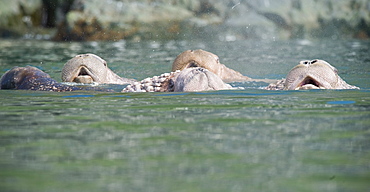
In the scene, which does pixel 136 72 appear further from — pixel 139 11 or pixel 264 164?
pixel 139 11

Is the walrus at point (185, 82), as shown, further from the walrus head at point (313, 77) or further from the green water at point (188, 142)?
the walrus head at point (313, 77)

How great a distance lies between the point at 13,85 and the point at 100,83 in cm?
154

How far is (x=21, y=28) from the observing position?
1480 inches

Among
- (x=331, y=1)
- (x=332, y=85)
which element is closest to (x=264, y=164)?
(x=332, y=85)

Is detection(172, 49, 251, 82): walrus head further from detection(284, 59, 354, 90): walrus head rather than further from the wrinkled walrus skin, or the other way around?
detection(284, 59, 354, 90): walrus head

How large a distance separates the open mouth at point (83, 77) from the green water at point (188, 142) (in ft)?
7.46

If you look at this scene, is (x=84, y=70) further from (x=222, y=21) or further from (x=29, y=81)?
(x=222, y=21)

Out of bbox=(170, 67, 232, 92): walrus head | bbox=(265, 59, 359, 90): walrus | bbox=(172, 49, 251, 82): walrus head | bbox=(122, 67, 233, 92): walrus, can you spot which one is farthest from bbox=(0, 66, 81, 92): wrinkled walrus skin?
bbox=(265, 59, 359, 90): walrus

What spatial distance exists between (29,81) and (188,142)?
5043 millimetres

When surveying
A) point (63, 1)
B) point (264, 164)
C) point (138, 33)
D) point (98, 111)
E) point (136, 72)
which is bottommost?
point (264, 164)

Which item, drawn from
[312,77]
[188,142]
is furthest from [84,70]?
[188,142]

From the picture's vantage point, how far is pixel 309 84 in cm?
760

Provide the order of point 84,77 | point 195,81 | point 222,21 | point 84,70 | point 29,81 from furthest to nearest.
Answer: point 222,21 < point 84,70 < point 84,77 < point 29,81 < point 195,81

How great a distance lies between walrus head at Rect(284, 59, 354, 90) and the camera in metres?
7.43
